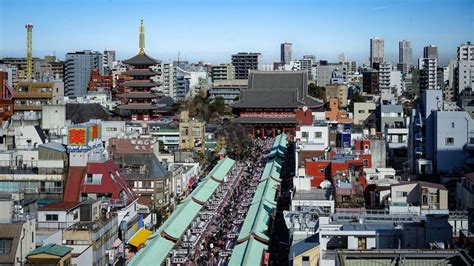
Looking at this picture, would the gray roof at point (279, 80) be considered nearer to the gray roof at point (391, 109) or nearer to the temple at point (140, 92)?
the temple at point (140, 92)

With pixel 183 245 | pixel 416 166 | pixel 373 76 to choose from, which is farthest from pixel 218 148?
Result: pixel 373 76

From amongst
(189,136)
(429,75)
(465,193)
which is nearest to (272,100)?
(189,136)

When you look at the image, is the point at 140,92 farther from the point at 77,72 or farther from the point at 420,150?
the point at 77,72

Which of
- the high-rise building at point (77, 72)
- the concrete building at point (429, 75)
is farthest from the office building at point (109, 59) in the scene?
the concrete building at point (429, 75)

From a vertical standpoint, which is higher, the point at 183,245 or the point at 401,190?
the point at 401,190

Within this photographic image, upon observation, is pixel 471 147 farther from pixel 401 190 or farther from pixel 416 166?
pixel 401 190

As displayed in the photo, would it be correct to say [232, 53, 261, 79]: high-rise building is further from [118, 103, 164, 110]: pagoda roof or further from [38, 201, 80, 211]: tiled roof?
[38, 201, 80, 211]: tiled roof
